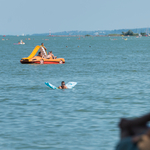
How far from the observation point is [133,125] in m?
4.98

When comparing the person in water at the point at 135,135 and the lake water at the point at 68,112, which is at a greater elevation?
the person in water at the point at 135,135

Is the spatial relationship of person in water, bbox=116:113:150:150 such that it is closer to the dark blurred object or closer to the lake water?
the dark blurred object

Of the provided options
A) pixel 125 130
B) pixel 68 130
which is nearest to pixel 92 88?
pixel 68 130

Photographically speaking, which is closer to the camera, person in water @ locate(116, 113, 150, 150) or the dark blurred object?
person in water @ locate(116, 113, 150, 150)

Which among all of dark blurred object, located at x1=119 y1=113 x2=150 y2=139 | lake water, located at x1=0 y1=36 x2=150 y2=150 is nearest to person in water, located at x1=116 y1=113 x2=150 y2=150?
dark blurred object, located at x1=119 y1=113 x2=150 y2=139

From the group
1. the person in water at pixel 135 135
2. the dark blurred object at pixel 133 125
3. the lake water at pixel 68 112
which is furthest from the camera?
the lake water at pixel 68 112

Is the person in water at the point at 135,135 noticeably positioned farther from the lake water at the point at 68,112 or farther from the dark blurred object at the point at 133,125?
the lake water at the point at 68,112

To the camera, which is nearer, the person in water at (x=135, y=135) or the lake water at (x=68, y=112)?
the person in water at (x=135, y=135)

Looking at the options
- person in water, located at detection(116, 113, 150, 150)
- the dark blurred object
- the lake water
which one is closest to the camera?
person in water, located at detection(116, 113, 150, 150)

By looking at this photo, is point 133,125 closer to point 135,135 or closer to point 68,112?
point 135,135

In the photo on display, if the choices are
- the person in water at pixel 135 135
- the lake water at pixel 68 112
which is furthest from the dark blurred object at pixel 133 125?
the lake water at pixel 68 112

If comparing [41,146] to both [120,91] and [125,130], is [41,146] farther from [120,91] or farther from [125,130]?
[120,91]

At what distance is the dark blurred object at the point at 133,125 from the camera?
4941 millimetres

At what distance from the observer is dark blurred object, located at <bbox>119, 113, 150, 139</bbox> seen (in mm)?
4941
